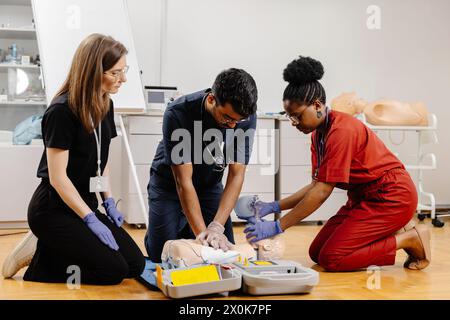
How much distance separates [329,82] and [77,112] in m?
A: 3.00

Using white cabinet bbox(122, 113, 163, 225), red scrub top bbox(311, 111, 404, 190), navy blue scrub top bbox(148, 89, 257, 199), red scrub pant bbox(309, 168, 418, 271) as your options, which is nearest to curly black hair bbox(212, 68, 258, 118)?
navy blue scrub top bbox(148, 89, 257, 199)

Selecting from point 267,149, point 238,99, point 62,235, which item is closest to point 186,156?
point 238,99

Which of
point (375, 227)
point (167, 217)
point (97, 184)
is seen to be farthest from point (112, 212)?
point (375, 227)

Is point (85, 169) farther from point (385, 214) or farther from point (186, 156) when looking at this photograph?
point (385, 214)

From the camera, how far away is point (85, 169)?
7.00 ft

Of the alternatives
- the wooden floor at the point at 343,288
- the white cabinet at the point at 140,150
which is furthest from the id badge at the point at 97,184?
the white cabinet at the point at 140,150

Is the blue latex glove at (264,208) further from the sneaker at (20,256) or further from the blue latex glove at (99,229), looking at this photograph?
the sneaker at (20,256)

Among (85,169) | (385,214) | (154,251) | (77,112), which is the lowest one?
(154,251)

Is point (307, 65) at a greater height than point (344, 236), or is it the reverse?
point (307, 65)

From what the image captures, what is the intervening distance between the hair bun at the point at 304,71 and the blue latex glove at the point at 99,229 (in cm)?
92

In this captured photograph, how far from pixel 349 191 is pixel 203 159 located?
2.26 ft

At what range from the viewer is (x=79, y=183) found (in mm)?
2143

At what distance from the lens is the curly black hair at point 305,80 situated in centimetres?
222

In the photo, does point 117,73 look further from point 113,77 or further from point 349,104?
point 349,104
